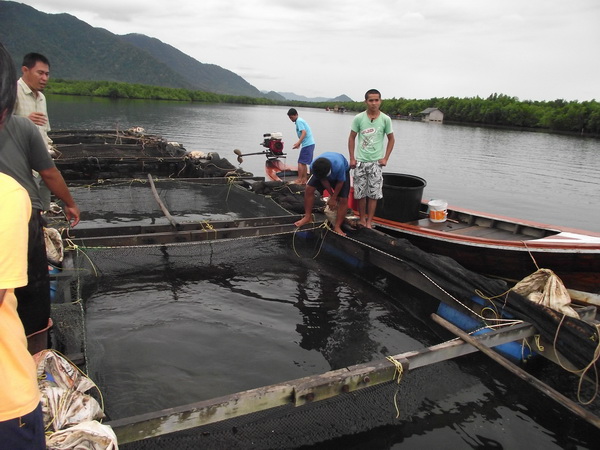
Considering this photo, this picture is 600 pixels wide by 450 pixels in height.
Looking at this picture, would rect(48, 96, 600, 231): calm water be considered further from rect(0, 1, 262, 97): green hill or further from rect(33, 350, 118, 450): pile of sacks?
rect(0, 1, 262, 97): green hill

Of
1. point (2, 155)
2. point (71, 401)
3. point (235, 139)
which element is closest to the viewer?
point (71, 401)

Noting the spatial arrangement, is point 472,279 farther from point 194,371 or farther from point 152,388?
point 152,388

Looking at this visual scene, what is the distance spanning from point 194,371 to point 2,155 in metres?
2.77

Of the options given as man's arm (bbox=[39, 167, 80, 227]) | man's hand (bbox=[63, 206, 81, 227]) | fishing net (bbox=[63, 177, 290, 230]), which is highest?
man's arm (bbox=[39, 167, 80, 227])

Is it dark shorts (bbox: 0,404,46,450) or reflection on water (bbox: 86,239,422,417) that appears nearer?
dark shorts (bbox: 0,404,46,450)

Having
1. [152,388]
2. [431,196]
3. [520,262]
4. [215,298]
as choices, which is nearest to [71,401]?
[152,388]

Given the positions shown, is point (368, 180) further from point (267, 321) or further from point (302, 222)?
point (267, 321)

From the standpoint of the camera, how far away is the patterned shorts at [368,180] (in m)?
6.88

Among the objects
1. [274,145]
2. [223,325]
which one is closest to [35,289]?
[223,325]

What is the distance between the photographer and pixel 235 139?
33750 mm

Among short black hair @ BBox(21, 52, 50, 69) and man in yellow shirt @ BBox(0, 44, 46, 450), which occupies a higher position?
short black hair @ BBox(21, 52, 50, 69)

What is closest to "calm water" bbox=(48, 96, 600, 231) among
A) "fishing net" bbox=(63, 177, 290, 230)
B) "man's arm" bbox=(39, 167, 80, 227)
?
"fishing net" bbox=(63, 177, 290, 230)

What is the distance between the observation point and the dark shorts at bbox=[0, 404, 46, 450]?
1.40 metres

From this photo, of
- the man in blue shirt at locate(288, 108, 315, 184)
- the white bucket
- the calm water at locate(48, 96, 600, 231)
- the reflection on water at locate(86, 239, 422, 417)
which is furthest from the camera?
the calm water at locate(48, 96, 600, 231)
